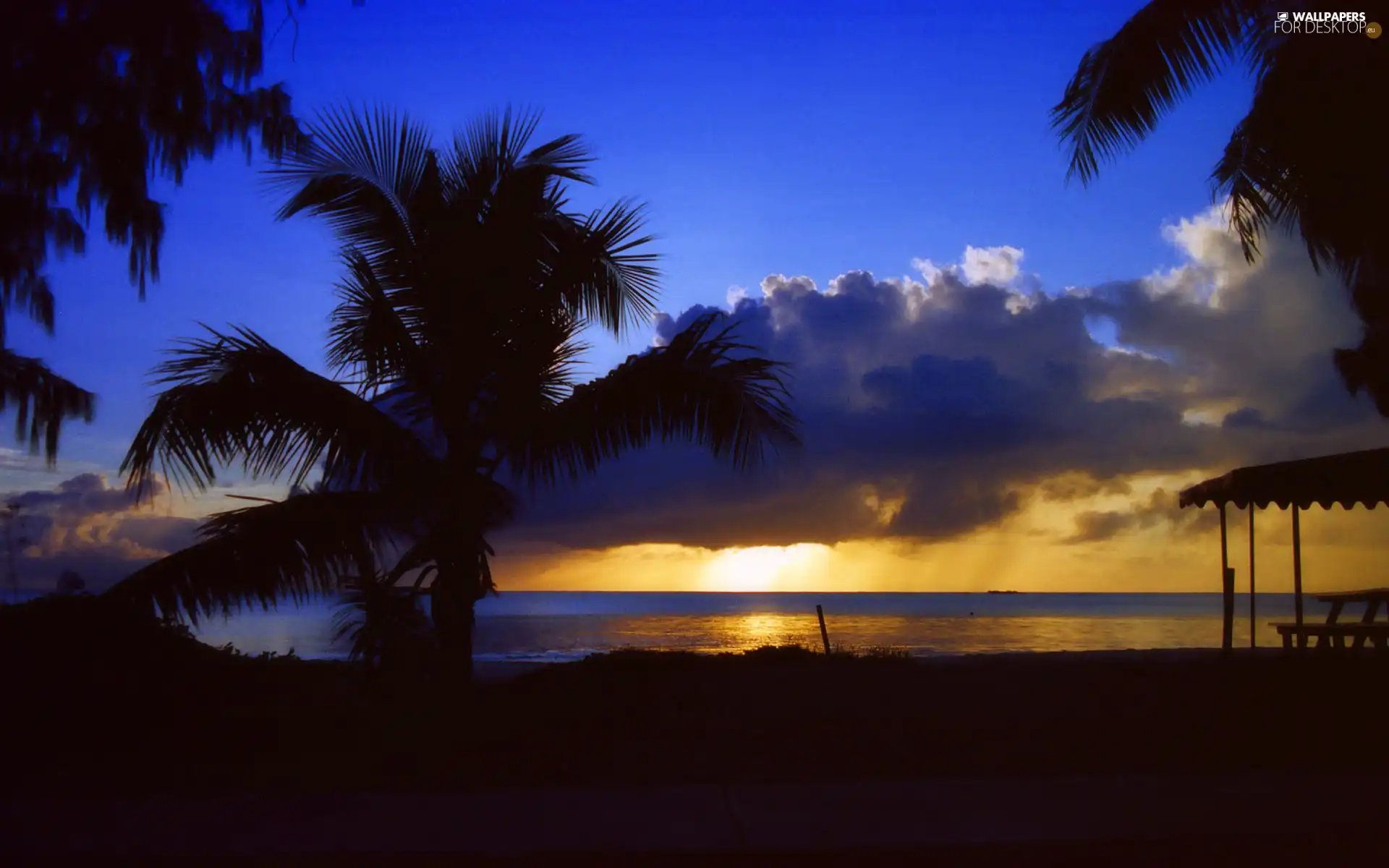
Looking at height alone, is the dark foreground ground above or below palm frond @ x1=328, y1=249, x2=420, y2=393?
below

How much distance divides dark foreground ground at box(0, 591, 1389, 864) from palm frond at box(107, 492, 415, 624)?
62 centimetres

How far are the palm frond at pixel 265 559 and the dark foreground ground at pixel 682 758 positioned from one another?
618 mm

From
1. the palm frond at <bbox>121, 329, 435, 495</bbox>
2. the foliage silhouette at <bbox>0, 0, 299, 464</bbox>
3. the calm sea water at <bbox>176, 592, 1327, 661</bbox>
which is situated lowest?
the calm sea water at <bbox>176, 592, 1327, 661</bbox>

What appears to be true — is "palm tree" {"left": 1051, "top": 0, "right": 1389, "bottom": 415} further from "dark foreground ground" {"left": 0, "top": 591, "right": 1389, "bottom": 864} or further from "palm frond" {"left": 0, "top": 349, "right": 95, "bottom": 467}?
"palm frond" {"left": 0, "top": 349, "right": 95, "bottom": 467}

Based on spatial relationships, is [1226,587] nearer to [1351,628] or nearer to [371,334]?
[1351,628]

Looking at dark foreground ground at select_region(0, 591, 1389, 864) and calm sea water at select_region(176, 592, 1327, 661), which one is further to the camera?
calm sea water at select_region(176, 592, 1327, 661)

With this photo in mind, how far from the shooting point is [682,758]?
6.96 meters

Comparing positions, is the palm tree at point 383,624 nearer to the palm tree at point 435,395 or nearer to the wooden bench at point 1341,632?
the palm tree at point 435,395

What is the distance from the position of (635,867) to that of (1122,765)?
374cm

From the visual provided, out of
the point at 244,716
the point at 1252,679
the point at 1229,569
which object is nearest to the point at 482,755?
the point at 244,716

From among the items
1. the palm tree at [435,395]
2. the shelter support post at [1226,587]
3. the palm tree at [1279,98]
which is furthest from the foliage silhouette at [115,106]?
the shelter support post at [1226,587]

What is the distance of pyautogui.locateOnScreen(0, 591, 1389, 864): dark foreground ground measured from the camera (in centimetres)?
514

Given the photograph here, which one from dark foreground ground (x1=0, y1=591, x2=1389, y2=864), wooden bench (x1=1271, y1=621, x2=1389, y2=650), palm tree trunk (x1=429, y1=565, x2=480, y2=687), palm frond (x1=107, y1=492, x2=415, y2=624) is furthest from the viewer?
wooden bench (x1=1271, y1=621, x2=1389, y2=650)

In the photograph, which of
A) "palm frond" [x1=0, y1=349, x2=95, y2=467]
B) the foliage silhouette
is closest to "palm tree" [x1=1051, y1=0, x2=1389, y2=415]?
the foliage silhouette
